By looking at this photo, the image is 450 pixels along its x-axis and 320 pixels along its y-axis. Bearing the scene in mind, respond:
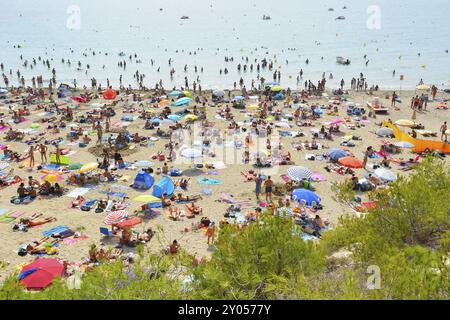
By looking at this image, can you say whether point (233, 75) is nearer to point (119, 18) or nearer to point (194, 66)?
point (194, 66)

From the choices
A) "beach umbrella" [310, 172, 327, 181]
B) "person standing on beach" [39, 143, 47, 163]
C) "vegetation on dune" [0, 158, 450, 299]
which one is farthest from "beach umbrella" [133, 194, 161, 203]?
"person standing on beach" [39, 143, 47, 163]

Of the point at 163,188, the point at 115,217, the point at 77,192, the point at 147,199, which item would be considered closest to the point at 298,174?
the point at 163,188

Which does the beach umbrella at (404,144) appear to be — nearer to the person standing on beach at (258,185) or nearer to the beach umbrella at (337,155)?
the beach umbrella at (337,155)

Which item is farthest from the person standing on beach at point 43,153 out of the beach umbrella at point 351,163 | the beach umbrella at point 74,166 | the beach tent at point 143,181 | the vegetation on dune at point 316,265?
the beach umbrella at point 351,163

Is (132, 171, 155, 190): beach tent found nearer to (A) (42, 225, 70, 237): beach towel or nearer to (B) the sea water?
(A) (42, 225, 70, 237): beach towel

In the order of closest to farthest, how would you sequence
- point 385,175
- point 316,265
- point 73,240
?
point 316,265, point 73,240, point 385,175

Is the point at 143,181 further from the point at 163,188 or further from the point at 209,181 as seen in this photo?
the point at 209,181
